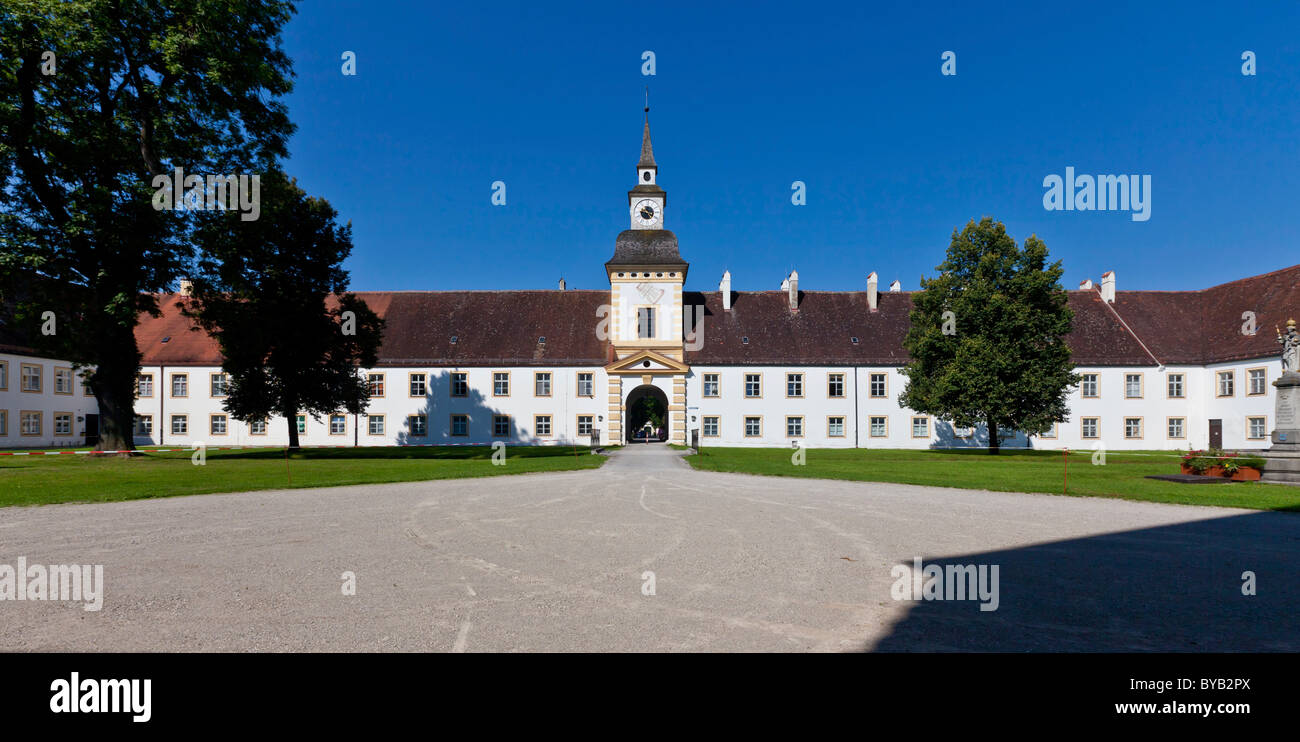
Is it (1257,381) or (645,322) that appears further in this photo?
(645,322)

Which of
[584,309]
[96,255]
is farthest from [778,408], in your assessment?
[96,255]

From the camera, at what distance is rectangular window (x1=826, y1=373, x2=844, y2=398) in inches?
1668

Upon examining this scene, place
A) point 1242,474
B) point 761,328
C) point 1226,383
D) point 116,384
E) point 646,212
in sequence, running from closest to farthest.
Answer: point 1242,474 < point 116,384 < point 1226,383 < point 646,212 < point 761,328

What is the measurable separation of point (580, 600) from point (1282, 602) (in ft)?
23.5

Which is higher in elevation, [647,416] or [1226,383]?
[1226,383]

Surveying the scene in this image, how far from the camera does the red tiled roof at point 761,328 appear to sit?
41906 millimetres

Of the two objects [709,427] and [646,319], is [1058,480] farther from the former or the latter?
[646,319]

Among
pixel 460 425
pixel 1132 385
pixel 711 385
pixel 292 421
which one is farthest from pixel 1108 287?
pixel 292 421

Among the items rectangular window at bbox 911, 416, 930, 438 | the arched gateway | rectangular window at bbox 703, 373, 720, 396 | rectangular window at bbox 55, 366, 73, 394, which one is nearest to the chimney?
rectangular window at bbox 911, 416, 930, 438

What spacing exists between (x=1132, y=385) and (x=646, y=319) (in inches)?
1317

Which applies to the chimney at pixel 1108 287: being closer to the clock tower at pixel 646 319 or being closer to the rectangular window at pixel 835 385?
the rectangular window at pixel 835 385

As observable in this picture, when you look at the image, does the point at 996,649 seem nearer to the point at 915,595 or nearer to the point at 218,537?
the point at 915,595

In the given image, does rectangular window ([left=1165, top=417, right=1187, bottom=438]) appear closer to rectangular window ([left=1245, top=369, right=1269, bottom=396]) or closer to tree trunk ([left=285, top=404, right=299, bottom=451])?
rectangular window ([left=1245, top=369, right=1269, bottom=396])

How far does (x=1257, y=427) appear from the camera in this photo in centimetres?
3662
